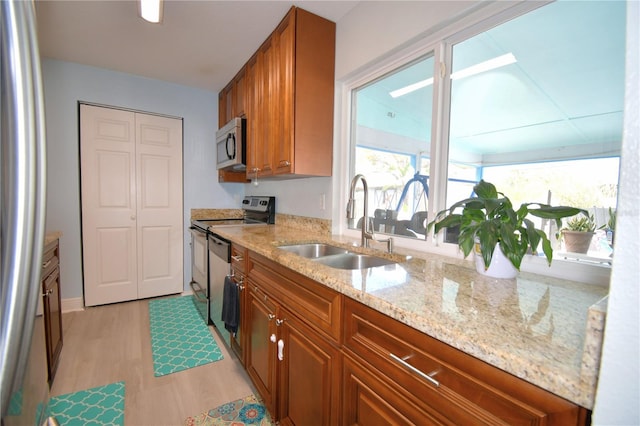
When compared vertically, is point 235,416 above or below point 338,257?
below

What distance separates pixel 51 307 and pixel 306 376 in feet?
5.73

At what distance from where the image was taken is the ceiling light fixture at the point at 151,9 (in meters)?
1.65

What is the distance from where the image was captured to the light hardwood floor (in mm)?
1608

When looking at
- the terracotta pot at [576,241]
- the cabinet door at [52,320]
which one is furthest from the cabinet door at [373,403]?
the cabinet door at [52,320]

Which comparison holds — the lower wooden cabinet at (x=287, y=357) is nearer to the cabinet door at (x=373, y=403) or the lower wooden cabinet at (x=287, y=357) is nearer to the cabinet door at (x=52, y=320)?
the cabinet door at (x=373, y=403)

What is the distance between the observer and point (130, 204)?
311 centimetres

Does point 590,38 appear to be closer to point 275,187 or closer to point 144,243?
point 275,187

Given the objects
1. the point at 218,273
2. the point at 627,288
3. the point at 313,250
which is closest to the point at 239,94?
the point at 218,273

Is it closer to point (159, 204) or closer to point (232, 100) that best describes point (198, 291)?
point (159, 204)

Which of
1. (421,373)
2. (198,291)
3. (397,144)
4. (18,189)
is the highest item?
(397,144)

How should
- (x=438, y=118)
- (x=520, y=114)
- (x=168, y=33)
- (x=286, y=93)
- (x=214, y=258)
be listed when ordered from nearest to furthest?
(x=520, y=114) < (x=438, y=118) < (x=286, y=93) < (x=168, y=33) < (x=214, y=258)

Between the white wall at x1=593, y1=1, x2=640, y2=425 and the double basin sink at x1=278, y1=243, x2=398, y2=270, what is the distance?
1.00 metres

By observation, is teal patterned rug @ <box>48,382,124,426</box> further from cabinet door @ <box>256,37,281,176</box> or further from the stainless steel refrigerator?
cabinet door @ <box>256,37,281,176</box>

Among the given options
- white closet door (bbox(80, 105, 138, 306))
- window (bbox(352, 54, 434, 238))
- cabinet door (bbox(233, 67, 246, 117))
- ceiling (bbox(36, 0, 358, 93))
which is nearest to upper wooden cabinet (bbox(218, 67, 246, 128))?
cabinet door (bbox(233, 67, 246, 117))
